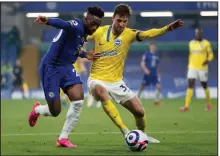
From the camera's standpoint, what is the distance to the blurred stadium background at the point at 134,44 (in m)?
26.2

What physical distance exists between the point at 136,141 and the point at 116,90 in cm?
108

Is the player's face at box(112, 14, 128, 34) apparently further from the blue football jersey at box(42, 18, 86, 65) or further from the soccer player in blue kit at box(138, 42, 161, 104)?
the soccer player in blue kit at box(138, 42, 161, 104)

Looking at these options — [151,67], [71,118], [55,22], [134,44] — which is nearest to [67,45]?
[55,22]

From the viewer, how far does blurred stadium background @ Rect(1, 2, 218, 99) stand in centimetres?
2620

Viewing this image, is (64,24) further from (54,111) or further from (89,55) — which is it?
(54,111)

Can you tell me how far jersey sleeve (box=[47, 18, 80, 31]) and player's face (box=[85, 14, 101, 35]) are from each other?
153 mm

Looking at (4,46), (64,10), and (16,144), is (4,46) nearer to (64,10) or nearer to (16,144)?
(64,10)

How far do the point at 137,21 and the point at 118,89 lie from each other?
16.1 m

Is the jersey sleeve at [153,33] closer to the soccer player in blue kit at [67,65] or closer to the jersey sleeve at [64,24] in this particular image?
the soccer player in blue kit at [67,65]

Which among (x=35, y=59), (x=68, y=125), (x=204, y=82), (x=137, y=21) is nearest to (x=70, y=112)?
(x=68, y=125)

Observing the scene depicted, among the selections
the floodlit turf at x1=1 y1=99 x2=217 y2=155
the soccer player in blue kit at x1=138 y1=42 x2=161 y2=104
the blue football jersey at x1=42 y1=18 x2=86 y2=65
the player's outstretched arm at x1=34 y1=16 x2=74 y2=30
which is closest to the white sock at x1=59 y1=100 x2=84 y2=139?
the floodlit turf at x1=1 y1=99 x2=217 y2=155

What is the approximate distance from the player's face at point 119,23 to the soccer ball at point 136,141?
1.64 meters

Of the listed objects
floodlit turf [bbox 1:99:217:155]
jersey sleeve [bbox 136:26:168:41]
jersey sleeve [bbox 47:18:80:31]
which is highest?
jersey sleeve [bbox 47:18:80:31]

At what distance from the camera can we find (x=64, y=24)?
9.15 m
